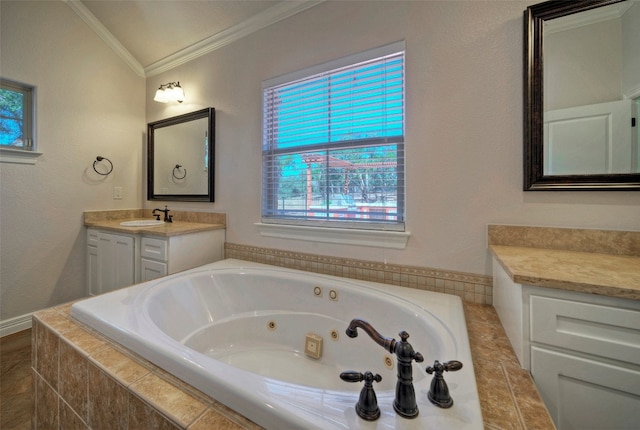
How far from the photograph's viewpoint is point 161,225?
7.45 ft

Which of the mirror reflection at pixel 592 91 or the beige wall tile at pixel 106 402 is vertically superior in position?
the mirror reflection at pixel 592 91

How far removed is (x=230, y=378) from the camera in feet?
2.34

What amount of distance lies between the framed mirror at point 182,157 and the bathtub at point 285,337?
0.97 meters

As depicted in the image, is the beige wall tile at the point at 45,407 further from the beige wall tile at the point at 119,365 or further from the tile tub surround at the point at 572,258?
the tile tub surround at the point at 572,258

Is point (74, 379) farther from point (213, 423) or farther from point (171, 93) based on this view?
point (171, 93)

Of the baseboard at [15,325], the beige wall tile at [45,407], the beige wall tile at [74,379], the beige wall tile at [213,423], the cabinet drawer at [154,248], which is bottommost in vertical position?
the baseboard at [15,325]

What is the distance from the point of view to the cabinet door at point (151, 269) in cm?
187

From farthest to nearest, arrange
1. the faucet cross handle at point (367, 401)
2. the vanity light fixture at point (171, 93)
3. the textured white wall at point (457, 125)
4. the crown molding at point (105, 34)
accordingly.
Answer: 1. the vanity light fixture at point (171, 93)
2. the crown molding at point (105, 34)
3. the textured white wall at point (457, 125)
4. the faucet cross handle at point (367, 401)

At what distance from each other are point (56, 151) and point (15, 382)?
5.81ft

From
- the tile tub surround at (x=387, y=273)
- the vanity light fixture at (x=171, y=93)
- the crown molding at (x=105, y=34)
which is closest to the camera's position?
the tile tub surround at (x=387, y=273)

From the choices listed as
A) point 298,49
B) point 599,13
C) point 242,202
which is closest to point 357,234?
Result: point 242,202

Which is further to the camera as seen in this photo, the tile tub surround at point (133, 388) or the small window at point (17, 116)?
the small window at point (17, 116)

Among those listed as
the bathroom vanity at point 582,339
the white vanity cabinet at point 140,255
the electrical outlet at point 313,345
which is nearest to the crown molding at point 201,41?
the white vanity cabinet at point 140,255

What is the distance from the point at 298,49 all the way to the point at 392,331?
1979mm
